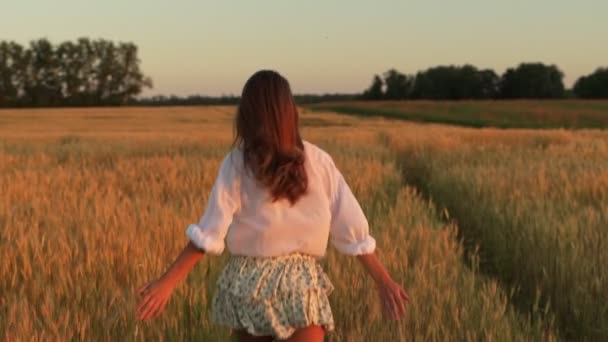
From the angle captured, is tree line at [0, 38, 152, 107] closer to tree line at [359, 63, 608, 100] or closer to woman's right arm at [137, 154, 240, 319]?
tree line at [359, 63, 608, 100]

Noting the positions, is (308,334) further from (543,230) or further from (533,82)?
(533,82)

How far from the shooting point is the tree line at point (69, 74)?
67.7m

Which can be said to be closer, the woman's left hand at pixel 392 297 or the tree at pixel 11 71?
the woman's left hand at pixel 392 297

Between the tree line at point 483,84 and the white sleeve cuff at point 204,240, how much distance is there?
77.7 metres

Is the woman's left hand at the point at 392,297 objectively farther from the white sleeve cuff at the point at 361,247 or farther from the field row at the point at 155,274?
the field row at the point at 155,274

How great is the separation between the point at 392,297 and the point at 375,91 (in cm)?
9377

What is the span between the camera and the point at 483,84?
86.1 m

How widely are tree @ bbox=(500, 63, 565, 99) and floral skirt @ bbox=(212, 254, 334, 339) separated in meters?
82.4

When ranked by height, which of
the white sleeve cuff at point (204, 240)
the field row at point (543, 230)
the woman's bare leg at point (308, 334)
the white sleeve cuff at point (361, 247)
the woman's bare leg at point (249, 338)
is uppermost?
the white sleeve cuff at point (204, 240)

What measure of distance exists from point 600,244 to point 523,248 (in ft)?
1.59

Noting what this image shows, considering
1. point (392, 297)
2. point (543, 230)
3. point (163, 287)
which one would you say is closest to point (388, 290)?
point (392, 297)

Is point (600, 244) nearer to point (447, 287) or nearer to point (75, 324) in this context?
point (447, 287)

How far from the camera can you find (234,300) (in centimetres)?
189

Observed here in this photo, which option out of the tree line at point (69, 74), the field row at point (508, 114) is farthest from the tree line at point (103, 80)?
the field row at point (508, 114)
